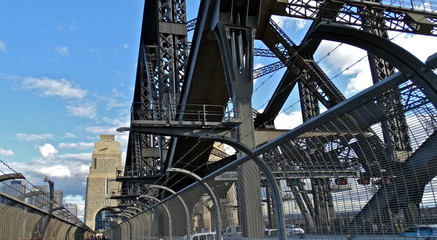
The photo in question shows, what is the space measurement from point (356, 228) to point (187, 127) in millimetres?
8558

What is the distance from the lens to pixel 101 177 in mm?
92000

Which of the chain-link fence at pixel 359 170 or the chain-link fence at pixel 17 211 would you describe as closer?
the chain-link fence at pixel 359 170

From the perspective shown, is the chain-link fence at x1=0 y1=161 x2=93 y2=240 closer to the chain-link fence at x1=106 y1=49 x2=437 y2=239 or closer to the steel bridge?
the steel bridge

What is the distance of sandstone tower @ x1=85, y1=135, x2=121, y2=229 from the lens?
88.8 metres

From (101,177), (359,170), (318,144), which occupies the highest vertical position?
(101,177)

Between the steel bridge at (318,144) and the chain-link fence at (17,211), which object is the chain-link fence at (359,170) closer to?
the steel bridge at (318,144)

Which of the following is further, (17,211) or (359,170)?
(17,211)

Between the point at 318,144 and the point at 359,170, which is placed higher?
the point at 318,144

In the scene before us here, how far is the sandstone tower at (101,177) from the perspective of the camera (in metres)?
88.8

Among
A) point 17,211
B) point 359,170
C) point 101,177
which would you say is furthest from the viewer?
point 101,177

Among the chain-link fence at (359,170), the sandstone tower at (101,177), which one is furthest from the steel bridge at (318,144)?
the sandstone tower at (101,177)

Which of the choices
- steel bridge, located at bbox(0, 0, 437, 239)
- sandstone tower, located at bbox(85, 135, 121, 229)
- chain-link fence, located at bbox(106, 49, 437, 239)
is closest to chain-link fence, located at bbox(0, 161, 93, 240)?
steel bridge, located at bbox(0, 0, 437, 239)

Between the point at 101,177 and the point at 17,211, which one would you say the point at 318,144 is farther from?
the point at 101,177

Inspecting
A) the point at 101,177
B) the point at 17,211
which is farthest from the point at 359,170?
the point at 101,177
